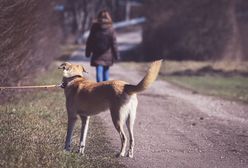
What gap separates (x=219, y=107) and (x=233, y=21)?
15.5m

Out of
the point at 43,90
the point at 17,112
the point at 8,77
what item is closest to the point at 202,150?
the point at 17,112

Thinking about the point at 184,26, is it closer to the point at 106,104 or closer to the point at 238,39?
the point at 238,39

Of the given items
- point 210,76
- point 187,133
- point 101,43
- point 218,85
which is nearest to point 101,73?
point 101,43

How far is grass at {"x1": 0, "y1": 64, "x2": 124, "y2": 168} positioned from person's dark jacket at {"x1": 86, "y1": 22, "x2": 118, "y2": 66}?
1337 millimetres

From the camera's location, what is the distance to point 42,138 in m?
7.38

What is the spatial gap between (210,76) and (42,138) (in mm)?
16666

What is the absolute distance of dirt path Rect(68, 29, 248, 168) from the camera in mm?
7464

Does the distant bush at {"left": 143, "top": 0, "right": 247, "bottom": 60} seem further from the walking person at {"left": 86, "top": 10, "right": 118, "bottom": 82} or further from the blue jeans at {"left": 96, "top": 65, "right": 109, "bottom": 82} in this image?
the walking person at {"left": 86, "top": 10, "right": 118, "bottom": 82}

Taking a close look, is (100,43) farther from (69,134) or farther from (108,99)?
(108,99)

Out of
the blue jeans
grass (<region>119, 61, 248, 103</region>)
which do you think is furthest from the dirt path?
grass (<region>119, 61, 248, 103</region>)

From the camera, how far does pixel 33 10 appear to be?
39.8 feet

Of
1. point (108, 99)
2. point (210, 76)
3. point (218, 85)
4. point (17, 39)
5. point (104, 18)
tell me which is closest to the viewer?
point (108, 99)

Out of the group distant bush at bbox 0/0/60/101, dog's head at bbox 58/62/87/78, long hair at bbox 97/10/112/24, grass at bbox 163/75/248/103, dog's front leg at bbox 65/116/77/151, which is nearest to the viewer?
dog's front leg at bbox 65/116/77/151

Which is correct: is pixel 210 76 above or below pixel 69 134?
below
